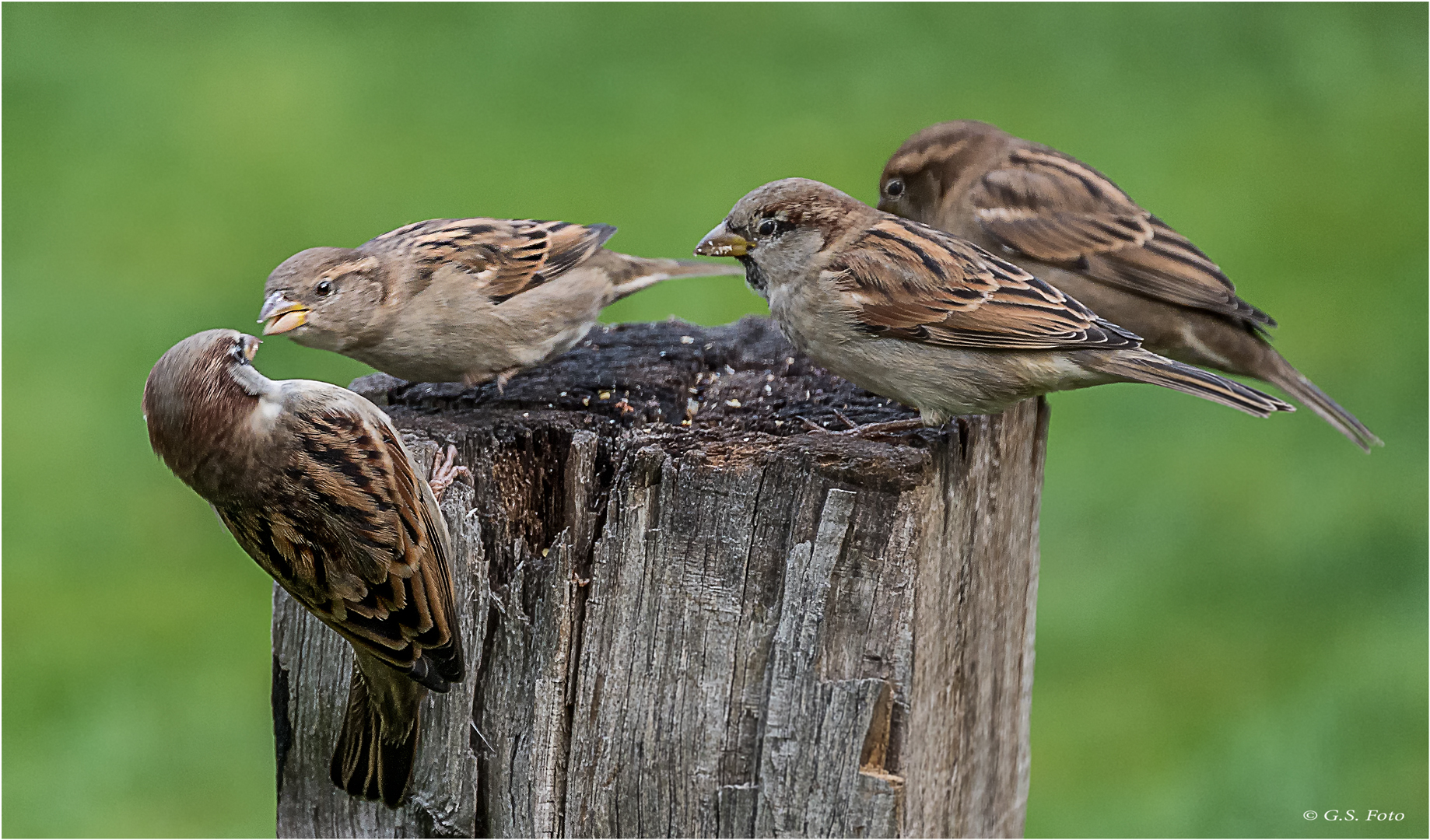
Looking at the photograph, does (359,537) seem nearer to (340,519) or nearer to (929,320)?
(340,519)

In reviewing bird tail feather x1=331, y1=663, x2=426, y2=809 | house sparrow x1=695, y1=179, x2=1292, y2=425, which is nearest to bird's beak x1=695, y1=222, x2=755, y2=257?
house sparrow x1=695, y1=179, x2=1292, y2=425

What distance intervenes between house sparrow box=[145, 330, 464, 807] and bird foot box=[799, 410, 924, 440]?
81 cm

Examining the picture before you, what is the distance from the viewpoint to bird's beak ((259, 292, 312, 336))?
3953 millimetres

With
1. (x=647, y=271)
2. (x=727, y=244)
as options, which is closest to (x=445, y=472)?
(x=727, y=244)

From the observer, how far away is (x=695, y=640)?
10.1 ft

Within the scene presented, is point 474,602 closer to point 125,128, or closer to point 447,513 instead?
point 447,513

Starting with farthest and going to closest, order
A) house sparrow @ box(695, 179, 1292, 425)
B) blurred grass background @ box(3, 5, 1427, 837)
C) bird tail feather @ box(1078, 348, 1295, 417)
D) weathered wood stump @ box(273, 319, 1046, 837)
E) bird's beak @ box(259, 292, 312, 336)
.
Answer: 1. blurred grass background @ box(3, 5, 1427, 837)
2. bird's beak @ box(259, 292, 312, 336)
3. house sparrow @ box(695, 179, 1292, 425)
4. bird tail feather @ box(1078, 348, 1295, 417)
5. weathered wood stump @ box(273, 319, 1046, 837)

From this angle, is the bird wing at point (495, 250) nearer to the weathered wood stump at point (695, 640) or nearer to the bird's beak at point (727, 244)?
the bird's beak at point (727, 244)

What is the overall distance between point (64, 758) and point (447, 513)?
2756 mm

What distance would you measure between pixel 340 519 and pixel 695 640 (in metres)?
0.84

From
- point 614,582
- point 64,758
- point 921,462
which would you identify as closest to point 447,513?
point 614,582

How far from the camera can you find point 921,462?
3068mm

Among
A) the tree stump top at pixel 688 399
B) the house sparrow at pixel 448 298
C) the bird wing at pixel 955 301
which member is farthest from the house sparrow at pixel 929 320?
the house sparrow at pixel 448 298

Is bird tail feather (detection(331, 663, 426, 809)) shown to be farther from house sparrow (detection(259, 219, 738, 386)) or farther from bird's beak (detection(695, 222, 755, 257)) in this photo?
bird's beak (detection(695, 222, 755, 257))
